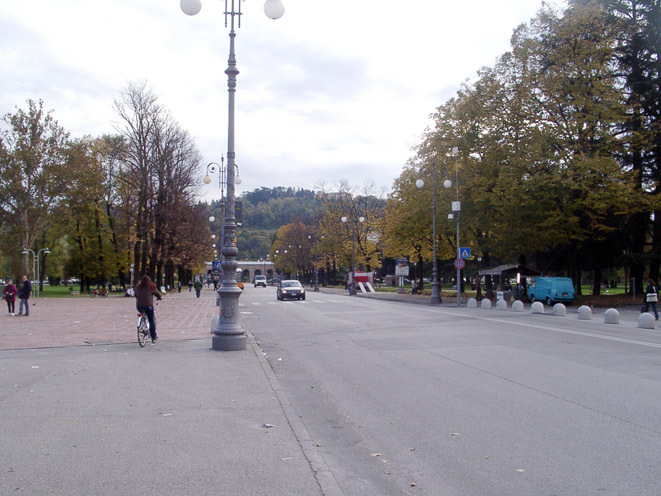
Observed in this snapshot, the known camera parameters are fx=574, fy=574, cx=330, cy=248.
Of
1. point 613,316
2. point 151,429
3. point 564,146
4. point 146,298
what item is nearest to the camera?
point 151,429

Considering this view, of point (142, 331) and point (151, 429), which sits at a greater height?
point (142, 331)

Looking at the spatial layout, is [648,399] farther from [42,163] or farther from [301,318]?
[42,163]

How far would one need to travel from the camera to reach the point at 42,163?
1741 inches

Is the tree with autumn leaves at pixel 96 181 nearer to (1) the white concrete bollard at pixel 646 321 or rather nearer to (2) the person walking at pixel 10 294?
(2) the person walking at pixel 10 294

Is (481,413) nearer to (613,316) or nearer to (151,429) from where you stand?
(151,429)

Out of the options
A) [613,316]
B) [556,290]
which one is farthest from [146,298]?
[556,290]

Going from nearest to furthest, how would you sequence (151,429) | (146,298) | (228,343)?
(151,429) < (228,343) < (146,298)

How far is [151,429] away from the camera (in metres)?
6.08

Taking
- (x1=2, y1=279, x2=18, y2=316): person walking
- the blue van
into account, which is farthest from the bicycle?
the blue van

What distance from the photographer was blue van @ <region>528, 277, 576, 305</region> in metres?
33.6

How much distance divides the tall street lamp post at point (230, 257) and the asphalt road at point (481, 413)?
3.16 ft

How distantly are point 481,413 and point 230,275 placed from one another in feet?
25.1

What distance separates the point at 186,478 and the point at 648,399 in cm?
Result: 613

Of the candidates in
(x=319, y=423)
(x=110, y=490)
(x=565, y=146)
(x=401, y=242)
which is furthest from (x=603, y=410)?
(x=401, y=242)
